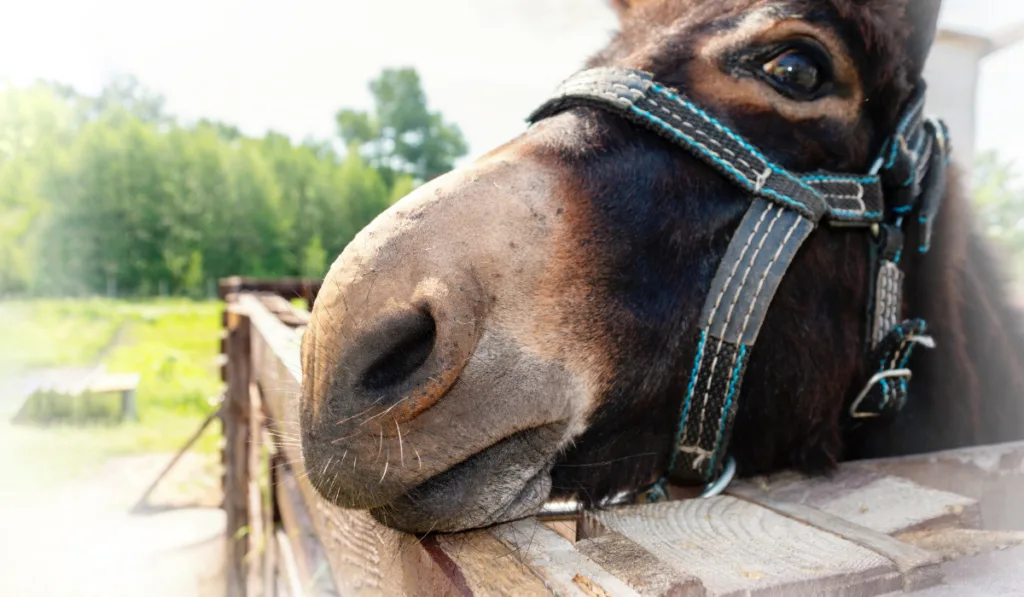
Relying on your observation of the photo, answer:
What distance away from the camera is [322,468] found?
3.48 ft

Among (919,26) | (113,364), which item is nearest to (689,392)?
(919,26)

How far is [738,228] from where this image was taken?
54.9 inches

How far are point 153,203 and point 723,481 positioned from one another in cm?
3511

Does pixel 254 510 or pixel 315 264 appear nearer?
pixel 315 264

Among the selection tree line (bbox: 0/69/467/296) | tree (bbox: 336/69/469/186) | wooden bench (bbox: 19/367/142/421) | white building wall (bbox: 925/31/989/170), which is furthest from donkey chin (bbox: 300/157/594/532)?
tree (bbox: 336/69/469/186)

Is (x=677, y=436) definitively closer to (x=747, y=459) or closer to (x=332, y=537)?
(x=747, y=459)

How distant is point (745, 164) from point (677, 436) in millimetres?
606

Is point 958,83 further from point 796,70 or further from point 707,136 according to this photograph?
point 707,136

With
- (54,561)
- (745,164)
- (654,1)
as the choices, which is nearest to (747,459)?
(745,164)

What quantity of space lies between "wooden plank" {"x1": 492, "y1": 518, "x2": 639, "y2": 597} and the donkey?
0.16 metres

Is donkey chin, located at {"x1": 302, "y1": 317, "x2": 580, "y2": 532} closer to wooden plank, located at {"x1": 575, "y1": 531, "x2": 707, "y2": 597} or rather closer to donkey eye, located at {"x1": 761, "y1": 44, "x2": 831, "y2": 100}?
wooden plank, located at {"x1": 575, "y1": 531, "x2": 707, "y2": 597}

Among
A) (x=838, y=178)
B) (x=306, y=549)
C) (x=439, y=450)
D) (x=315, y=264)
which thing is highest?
(x=838, y=178)

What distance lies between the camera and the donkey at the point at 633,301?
3.44 feet

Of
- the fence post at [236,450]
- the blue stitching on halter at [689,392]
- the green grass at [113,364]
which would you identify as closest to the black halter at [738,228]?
the blue stitching on halter at [689,392]
